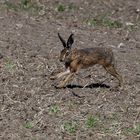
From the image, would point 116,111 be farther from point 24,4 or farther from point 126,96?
point 24,4

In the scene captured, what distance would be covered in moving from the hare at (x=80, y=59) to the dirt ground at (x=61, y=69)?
0.24 meters

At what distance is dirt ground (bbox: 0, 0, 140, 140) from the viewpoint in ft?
28.2

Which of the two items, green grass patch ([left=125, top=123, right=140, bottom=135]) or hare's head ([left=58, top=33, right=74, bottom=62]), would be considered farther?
hare's head ([left=58, top=33, right=74, bottom=62])

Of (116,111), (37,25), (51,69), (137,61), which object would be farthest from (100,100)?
(37,25)

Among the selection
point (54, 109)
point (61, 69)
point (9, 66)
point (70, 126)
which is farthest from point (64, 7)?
point (70, 126)

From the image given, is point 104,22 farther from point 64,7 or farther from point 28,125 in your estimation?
point 28,125

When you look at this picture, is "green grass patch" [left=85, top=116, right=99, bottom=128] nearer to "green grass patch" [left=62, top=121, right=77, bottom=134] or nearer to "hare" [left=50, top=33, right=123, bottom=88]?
"green grass patch" [left=62, top=121, right=77, bottom=134]

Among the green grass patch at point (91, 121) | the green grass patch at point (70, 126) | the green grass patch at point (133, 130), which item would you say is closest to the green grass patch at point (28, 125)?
the green grass patch at point (70, 126)

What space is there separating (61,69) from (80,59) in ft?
3.41

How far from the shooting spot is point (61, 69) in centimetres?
1162

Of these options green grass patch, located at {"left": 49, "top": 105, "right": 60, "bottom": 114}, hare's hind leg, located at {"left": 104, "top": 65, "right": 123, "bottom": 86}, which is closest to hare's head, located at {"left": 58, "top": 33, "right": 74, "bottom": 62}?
hare's hind leg, located at {"left": 104, "top": 65, "right": 123, "bottom": 86}

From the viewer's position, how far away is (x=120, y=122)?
8.91 metres

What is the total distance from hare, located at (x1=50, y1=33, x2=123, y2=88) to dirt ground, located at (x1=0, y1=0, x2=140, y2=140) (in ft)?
0.78

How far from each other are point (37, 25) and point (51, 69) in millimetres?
3750
